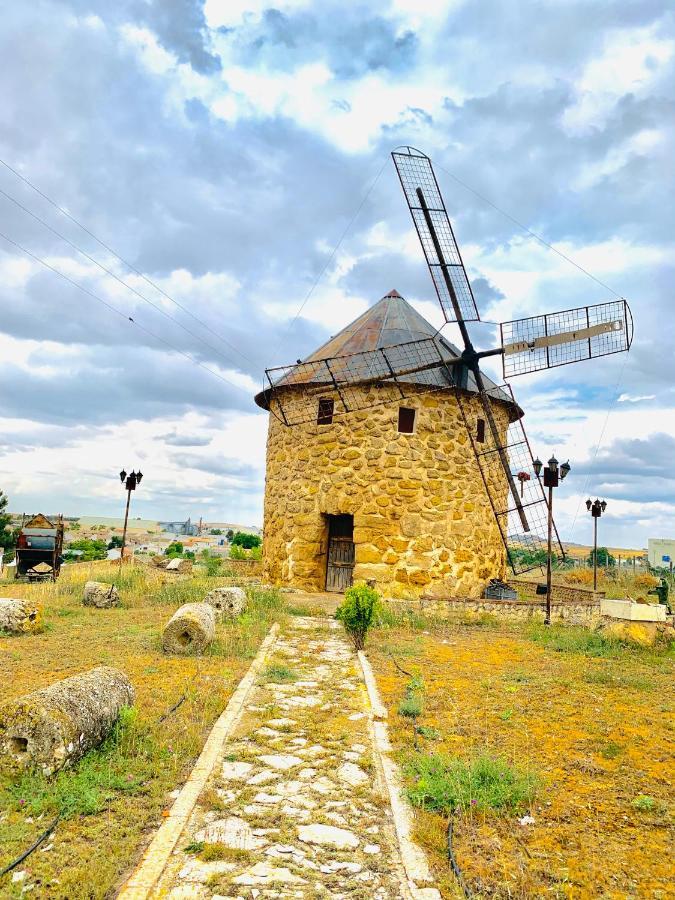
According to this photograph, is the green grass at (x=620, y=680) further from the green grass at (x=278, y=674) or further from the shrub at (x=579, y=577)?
the shrub at (x=579, y=577)

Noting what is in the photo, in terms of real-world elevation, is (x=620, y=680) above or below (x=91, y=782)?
above

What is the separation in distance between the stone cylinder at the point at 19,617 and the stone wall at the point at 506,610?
20.6ft

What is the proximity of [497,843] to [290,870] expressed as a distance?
1.28 m

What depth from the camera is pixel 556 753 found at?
5.46 meters

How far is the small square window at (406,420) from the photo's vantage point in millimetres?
14375

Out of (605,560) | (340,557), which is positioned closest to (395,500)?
(340,557)

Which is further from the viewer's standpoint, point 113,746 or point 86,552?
point 86,552

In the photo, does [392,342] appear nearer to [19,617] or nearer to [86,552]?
[19,617]

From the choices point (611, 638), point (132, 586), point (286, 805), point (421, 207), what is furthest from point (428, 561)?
point (286, 805)

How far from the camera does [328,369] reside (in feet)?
47.3

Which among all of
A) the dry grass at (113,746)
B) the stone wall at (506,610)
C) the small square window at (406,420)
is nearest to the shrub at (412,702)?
the dry grass at (113,746)

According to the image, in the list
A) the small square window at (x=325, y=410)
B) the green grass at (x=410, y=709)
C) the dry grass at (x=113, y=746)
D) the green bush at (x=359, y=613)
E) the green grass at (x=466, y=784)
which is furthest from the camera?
the small square window at (x=325, y=410)

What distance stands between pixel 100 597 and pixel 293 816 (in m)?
9.23

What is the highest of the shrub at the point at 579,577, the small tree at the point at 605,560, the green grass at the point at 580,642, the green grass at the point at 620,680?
the small tree at the point at 605,560
